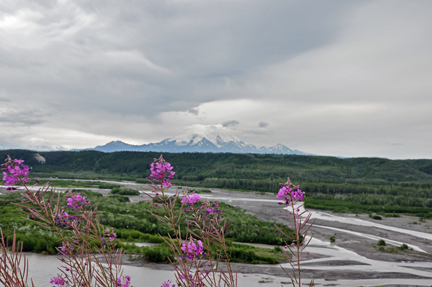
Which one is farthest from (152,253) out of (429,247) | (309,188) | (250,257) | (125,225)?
(309,188)

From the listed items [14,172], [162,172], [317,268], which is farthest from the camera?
[317,268]

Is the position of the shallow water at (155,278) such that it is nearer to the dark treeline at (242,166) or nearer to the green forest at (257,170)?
the green forest at (257,170)

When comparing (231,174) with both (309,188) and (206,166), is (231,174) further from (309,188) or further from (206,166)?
(309,188)

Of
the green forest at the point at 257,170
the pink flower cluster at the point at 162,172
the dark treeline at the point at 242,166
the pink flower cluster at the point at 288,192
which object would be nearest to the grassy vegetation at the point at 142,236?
the pink flower cluster at the point at 162,172

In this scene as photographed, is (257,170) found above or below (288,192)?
below

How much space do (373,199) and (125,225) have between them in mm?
49363

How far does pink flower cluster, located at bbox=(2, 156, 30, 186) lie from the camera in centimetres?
205

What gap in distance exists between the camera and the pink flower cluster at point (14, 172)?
2.05 metres

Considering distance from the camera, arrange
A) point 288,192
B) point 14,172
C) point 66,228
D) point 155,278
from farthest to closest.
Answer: point 155,278 < point 66,228 < point 288,192 < point 14,172

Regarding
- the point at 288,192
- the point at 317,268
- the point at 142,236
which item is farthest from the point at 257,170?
the point at 288,192

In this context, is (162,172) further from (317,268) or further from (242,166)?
(242,166)

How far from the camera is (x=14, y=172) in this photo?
2045 millimetres

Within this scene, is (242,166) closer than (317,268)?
No

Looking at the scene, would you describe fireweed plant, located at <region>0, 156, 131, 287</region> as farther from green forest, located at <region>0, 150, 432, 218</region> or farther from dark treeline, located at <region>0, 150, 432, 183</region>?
dark treeline, located at <region>0, 150, 432, 183</region>
